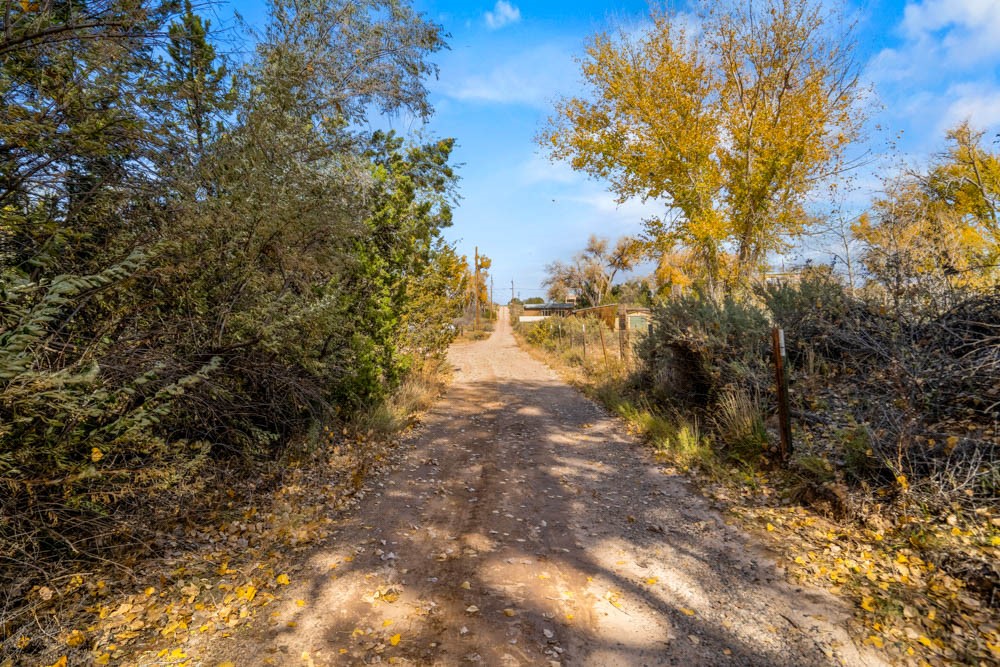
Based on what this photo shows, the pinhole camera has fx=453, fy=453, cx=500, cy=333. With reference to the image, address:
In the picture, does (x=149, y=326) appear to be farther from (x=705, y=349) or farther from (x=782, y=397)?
(x=705, y=349)

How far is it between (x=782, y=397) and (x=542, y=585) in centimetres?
364

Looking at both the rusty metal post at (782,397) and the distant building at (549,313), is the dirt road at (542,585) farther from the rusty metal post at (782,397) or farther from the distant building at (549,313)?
the distant building at (549,313)

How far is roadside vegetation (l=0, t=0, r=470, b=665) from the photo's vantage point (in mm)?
2787

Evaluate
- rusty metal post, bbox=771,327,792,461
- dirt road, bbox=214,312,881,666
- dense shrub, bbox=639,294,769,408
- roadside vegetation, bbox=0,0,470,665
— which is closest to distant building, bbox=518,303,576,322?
dense shrub, bbox=639,294,769,408

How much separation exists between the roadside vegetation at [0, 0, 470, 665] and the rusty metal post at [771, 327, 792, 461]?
5038mm

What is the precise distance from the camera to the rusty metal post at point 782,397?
16.9ft

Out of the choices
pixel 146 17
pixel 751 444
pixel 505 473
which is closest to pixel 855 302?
pixel 751 444

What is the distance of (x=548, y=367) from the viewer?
16812 mm

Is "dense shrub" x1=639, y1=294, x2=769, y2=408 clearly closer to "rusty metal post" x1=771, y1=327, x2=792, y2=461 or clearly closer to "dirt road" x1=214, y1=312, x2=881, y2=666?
"rusty metal post" x1=771, y1=327, x2=792, y2=461

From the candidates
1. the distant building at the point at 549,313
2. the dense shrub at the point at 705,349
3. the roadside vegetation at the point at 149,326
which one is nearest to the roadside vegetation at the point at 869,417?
the dense shrub at the point at 705,349

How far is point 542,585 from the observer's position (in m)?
3.47

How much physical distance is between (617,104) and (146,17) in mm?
16463

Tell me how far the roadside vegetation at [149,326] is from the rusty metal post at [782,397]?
504cm

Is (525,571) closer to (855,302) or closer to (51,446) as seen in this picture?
(51,446)
